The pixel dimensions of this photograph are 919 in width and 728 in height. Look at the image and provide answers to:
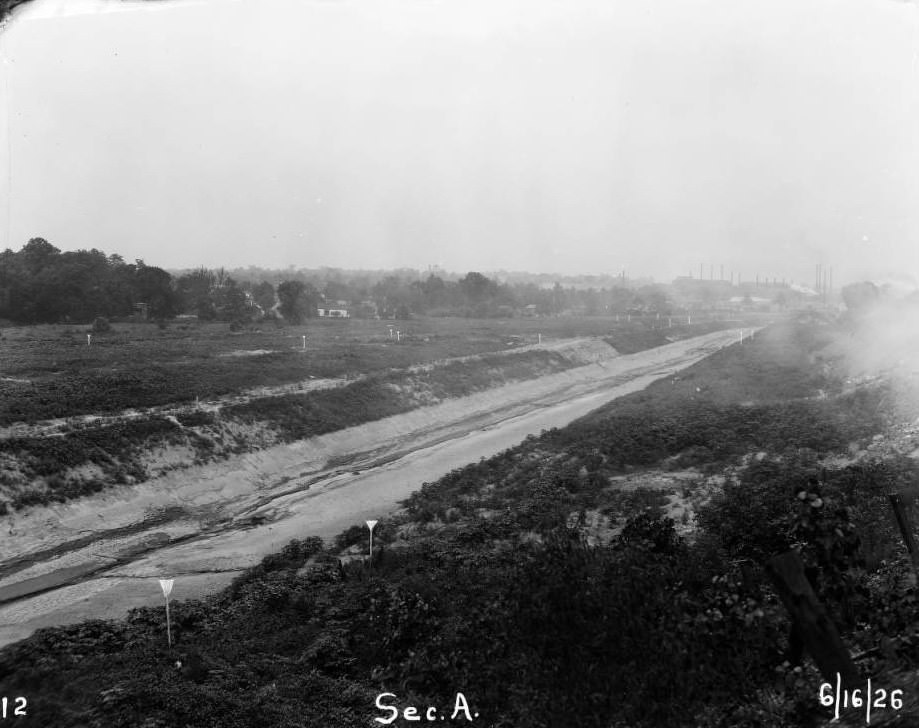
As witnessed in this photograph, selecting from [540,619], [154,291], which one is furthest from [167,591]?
[154,291]

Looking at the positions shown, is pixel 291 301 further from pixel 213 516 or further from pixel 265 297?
pixel 213 516

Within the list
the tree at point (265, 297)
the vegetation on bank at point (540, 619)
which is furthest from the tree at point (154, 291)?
the vegetation on bank at point (540, 619)

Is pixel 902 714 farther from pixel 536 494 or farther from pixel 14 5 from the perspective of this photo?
pixel 536 494

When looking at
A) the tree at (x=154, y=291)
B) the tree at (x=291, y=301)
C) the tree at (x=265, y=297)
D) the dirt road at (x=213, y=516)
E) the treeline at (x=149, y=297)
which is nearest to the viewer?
the dirt road at (x=213, y=516)

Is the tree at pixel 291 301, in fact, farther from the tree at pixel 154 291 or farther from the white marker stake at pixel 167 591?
the white marker stake at pixel 167 591

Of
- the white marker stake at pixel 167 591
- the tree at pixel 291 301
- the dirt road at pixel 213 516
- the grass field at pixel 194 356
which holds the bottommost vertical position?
the dirt road at pixel 213 516

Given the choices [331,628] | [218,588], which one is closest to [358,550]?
[218,588]

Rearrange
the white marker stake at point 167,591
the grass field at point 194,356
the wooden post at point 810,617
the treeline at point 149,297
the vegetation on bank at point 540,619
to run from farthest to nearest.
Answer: the treeline at point 149,297
the grass field at point 194,356
the white marker stake at point 167,591
the vegetation on bank at point 540,619
the wooden post at point 810,617
